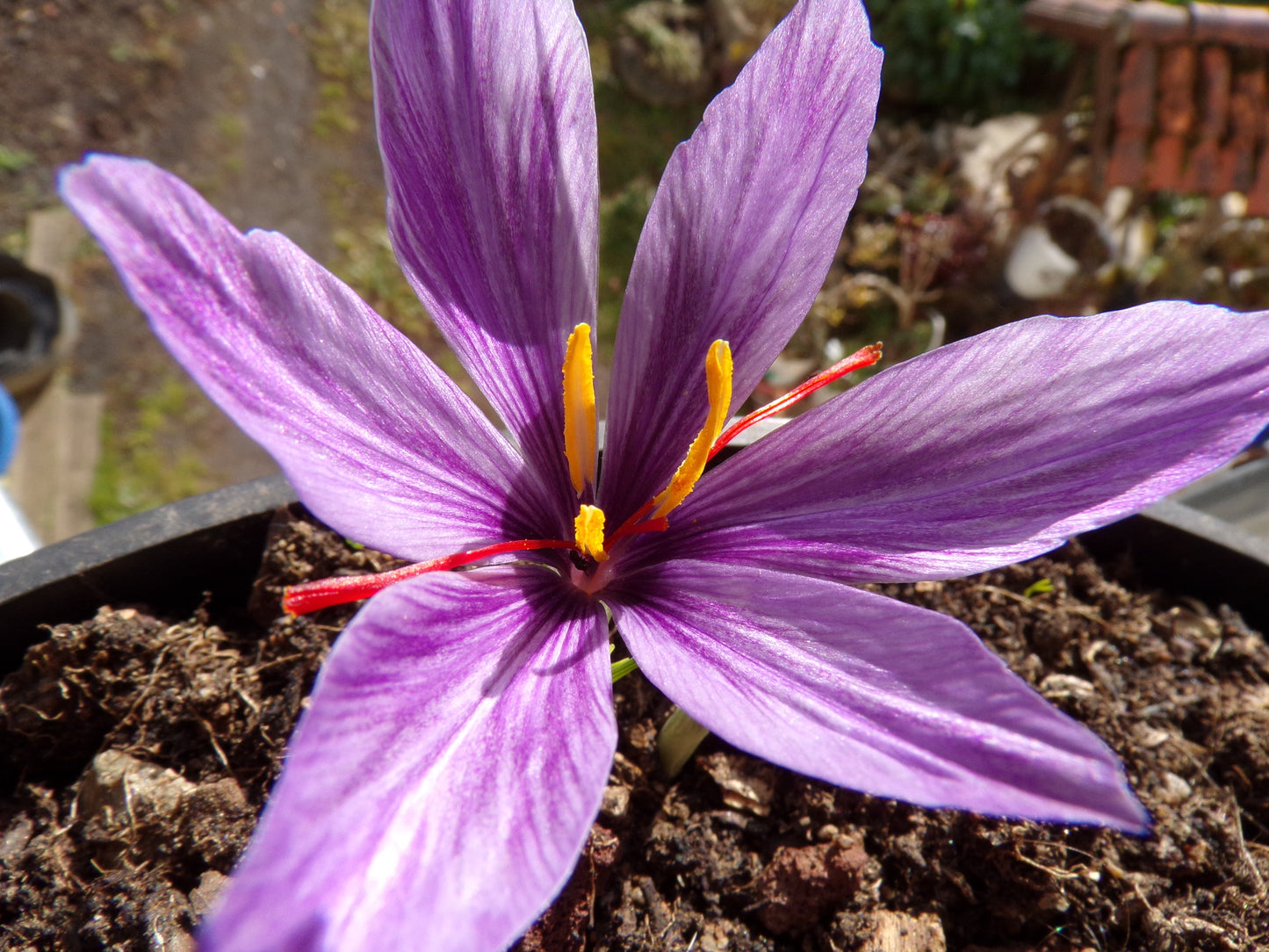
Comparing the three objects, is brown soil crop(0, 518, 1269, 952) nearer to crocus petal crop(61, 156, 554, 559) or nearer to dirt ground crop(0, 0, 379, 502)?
crocus petal crop(61, 156, 554, 559)

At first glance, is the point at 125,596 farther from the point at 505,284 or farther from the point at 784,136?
the point at 784,136

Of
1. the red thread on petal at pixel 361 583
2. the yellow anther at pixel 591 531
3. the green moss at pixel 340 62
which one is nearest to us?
the red thread on petal at pixel 361 583

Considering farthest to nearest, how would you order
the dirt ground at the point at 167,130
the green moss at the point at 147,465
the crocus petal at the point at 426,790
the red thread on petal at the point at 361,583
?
1. the dirt ground at the point at 167,130
2. the green moss at the point at 147,465
3. the red thread on petal at the point at 361,583
4. the crocus petal at the point at 426,790

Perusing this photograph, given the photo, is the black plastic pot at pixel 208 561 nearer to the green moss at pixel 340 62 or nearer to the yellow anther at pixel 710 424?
the yellow anther at pixel 710 424

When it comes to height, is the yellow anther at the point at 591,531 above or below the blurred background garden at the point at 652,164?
above

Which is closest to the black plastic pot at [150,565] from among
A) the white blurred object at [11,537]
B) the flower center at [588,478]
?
the white blurred object at [11,537]

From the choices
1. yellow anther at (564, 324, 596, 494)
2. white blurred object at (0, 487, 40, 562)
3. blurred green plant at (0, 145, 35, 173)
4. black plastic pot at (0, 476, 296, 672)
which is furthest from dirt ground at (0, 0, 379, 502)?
yellow anther at (564, 324, 596, 494)
